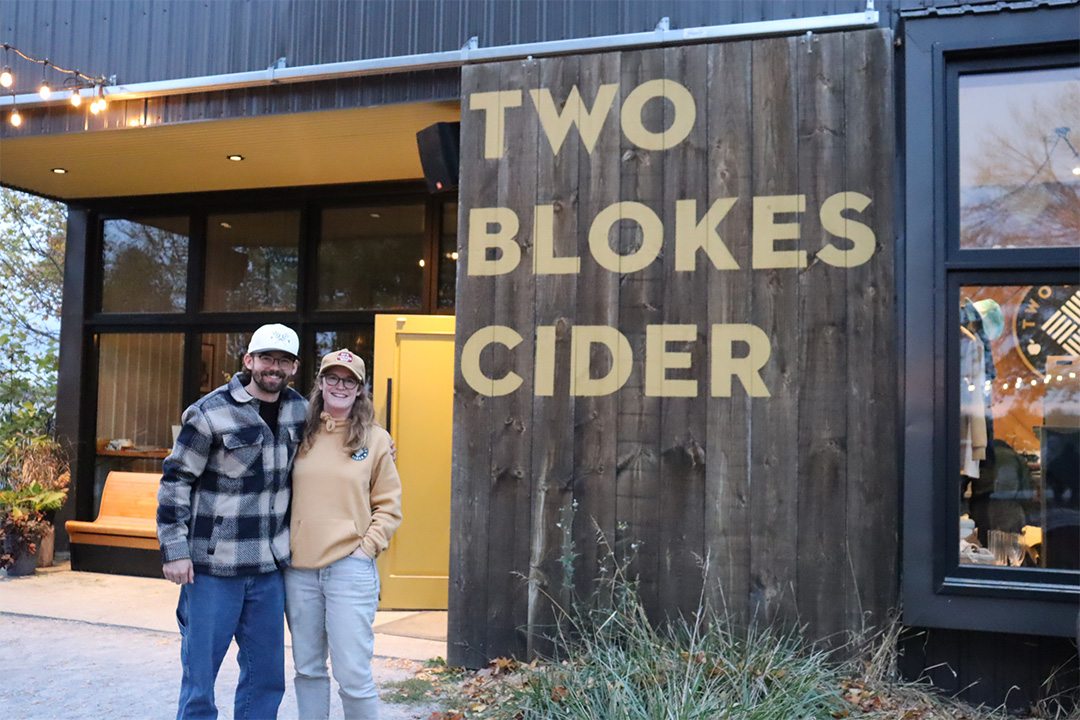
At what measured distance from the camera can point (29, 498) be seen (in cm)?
817

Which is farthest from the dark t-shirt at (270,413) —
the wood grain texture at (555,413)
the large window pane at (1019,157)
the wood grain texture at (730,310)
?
the large window pane at (1019,157)

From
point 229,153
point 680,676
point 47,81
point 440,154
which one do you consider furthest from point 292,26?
point 680,676

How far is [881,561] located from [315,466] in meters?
2.95

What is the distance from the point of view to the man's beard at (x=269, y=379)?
3.60 m

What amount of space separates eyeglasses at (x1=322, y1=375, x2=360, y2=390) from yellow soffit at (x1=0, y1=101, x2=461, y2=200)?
9.66 feet

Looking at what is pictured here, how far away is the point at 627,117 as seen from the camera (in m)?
5.26

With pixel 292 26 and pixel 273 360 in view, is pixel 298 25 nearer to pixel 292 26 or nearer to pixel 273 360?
pixel 292 26

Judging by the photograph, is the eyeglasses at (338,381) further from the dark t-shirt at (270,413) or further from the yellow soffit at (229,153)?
the yellow soffit at (229,153)

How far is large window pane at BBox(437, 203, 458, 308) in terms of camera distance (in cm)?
789

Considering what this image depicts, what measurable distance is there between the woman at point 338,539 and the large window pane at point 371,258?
174 inches

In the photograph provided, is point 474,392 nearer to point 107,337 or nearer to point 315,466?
point 315,466

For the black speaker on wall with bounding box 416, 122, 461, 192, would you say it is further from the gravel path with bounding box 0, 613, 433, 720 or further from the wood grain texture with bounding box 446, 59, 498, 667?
the gravel path with bounding box 0, 613, 433, 720

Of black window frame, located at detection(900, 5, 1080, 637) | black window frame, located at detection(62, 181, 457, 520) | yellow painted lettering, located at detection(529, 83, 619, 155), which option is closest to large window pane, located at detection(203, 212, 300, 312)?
black window frame, located at detection(62, 181, 457, 520)

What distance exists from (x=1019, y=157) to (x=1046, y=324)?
2.95ft
